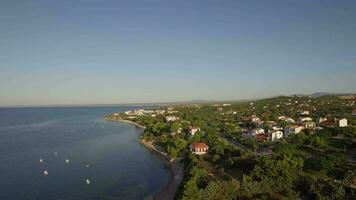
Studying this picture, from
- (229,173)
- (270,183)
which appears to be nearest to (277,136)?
(229,173)

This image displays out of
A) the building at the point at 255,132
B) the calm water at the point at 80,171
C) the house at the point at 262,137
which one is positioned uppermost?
the building at the point at 255,132

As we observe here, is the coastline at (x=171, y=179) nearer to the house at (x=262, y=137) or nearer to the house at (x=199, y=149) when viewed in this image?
the house at (x=199, y=149)

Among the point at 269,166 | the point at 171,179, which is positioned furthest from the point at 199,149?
the point at 269,166

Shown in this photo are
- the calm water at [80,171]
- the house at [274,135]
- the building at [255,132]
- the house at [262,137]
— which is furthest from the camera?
the building at [255,132]

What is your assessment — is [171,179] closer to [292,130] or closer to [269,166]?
[269,166]

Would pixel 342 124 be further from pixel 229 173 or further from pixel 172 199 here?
pixel 172 199

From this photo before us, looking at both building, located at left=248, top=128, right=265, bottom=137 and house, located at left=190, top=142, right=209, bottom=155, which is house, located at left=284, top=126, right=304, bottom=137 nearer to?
building, located at left=248, top=128, right=265, bottom=137

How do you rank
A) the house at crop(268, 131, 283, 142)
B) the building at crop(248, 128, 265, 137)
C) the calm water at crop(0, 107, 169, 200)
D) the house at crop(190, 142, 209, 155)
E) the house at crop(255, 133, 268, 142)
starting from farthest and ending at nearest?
the building at crop(248, 128, 265, 137) → the house at crop(268, 131, 283, 142) → the house at crop(255, 133, 268, 142) → the house at crop(190, 142, 209, 155) → the calm water at crop(0, 107, 169, 200)

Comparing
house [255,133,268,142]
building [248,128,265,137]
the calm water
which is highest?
building [248,128,265,137]

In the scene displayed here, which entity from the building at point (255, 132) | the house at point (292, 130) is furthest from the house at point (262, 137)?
the house at point (292, 130)

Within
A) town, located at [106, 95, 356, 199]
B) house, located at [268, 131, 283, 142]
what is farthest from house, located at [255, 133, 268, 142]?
house, located at [268, 131, 283, 142]

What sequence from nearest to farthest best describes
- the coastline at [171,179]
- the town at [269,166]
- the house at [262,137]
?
the town at [269,166] → the coastline at [171,179] → the house at [262,137]
